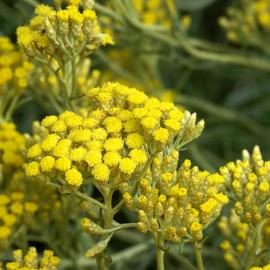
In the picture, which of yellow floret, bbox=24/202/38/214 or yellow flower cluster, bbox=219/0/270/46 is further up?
yellow flower cluster, bbox=219/0/270/46

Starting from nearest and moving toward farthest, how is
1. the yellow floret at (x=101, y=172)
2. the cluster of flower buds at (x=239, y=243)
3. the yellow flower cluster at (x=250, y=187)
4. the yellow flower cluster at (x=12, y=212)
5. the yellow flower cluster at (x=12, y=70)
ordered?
the yellow floret at (x=101, y=172)
the yellow flower cluster at (x=250, y=187)
the cluster of flower buds at (x=239, y=243)
the yellow flower cluster at (x=12, y=212)
the yellow flower cluster at (x=12, y=70)

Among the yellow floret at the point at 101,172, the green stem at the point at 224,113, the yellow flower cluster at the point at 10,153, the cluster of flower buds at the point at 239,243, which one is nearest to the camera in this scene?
the yellow floret at the point at 101,172

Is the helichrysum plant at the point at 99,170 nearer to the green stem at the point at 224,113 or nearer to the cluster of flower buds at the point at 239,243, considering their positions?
the cluster of flower buds at the point at 239,243

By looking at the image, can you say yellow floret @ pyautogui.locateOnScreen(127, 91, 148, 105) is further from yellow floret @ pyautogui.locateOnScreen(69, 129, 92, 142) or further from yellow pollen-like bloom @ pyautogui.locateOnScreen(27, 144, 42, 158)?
yellow pollen-like bloom @ pyautogui.locateOnScreen(27, 144, 42, 158)

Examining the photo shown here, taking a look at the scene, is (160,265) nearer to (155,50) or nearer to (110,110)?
(110,110)

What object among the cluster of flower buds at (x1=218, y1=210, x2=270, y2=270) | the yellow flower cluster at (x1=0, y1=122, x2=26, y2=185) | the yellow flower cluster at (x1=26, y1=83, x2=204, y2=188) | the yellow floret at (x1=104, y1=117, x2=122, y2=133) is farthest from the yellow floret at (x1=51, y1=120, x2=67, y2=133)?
the cluster of flower buds at (x1=218, y1=210, x2=270, y2=270)

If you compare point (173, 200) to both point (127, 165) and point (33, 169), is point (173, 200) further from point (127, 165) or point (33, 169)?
point (33, 169)

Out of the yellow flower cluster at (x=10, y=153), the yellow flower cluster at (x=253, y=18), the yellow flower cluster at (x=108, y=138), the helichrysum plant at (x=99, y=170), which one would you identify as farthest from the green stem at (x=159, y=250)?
the yellow flower cluster at (x=253, y=18)

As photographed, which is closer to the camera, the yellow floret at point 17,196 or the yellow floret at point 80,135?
the yellow floret at point 80,135
